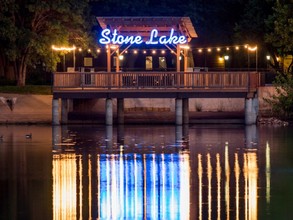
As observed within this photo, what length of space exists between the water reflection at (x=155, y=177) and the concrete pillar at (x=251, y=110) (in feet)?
22.6

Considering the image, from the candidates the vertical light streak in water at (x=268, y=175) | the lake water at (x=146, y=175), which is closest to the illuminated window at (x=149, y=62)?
the lake water at (x=146, y=175)

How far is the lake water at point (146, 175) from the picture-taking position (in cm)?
2531

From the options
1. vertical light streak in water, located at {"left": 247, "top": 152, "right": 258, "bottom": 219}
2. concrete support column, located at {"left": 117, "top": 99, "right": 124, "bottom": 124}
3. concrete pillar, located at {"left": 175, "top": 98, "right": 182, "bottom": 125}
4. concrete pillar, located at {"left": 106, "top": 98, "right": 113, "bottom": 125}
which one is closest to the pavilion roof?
concrete support column, located at {"left": 117, "top": 99, "right": 124, "bottom": 124}

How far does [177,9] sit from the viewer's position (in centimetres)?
7138

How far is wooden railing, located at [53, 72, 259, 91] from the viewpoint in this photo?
52438mm

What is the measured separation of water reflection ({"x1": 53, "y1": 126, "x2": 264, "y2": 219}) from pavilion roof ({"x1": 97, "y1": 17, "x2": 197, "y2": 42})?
10450 mm

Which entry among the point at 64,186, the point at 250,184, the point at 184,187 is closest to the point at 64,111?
the point at 64,186

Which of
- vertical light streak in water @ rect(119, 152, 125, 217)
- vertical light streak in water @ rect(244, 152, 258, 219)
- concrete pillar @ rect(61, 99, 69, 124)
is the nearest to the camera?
vertical light streak in water @ rect(244, 152, 258, 219)

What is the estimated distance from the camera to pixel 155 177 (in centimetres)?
3105

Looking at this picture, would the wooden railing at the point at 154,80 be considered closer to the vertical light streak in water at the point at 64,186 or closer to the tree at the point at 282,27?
the tree at the point at 282,27

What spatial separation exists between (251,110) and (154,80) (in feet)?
16.6

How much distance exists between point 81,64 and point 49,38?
1058cm

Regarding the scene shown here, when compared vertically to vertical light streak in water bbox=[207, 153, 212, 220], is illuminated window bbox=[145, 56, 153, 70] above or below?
above

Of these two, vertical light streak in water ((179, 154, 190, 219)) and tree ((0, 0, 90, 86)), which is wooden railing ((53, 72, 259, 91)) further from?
vertical light streak in water ((179, 154, 190, 219))
